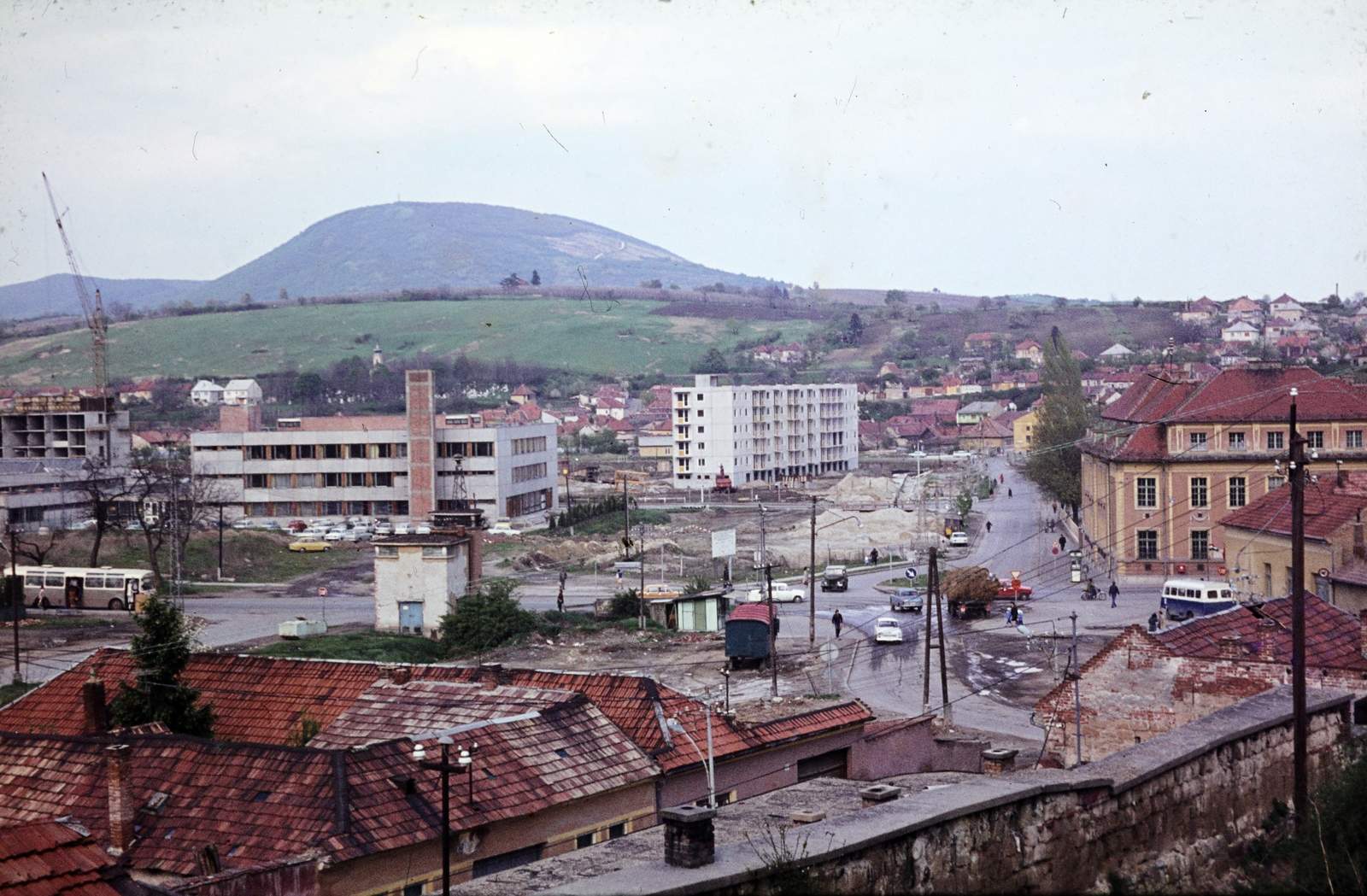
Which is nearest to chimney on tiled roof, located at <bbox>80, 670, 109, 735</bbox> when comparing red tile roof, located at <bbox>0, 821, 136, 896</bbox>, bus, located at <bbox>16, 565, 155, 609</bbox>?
red tile roof, located at <bbox>0, 821, 136, 896</bbox>

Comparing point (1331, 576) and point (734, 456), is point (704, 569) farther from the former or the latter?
point (734, 456)

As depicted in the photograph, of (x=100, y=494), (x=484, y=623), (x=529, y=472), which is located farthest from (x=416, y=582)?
(x=529, y=472)

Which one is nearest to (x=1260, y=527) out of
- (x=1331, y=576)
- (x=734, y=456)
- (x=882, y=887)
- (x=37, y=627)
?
(x=1331, y=576)

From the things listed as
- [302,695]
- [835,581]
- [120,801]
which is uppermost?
[120,801]

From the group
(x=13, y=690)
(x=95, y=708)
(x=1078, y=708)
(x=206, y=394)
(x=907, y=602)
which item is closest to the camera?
(x=1078, y=708)

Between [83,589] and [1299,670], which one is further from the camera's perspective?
[83,589]

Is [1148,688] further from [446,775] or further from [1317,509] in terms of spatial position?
[1317,509]

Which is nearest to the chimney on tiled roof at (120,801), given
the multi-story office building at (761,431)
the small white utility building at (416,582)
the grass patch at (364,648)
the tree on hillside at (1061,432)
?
the grass patch at (364,648)
